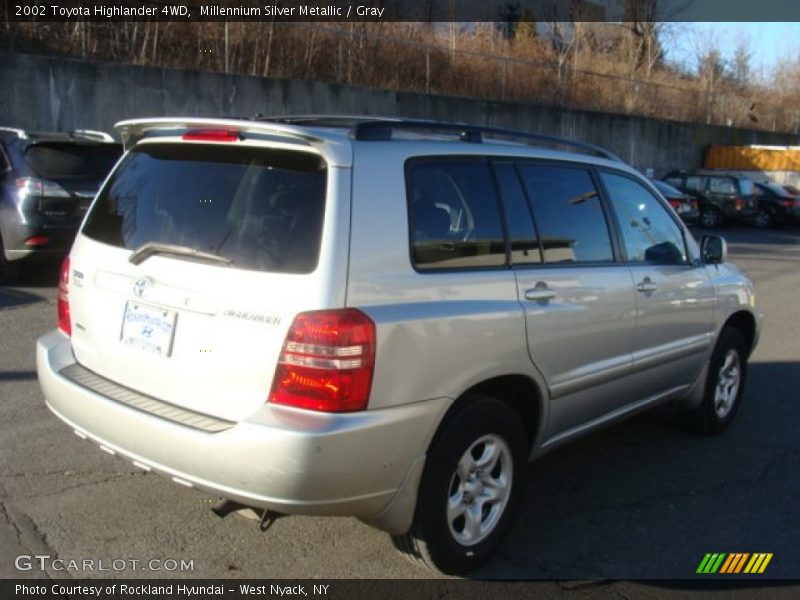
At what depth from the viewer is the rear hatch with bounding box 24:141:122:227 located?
8.84 metres

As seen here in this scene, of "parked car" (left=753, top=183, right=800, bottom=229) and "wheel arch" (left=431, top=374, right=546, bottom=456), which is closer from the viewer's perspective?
"wheel arch" (left=431, top=374, right=546, bottom=456)

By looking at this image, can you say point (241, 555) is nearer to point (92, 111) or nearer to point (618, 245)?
point (618, 245)

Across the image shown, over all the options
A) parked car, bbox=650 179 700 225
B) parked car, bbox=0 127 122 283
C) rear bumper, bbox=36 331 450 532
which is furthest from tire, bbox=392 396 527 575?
parked car, bbox=650 179 700 225

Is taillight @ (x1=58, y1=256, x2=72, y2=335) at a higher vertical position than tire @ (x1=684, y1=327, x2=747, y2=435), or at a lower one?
higher

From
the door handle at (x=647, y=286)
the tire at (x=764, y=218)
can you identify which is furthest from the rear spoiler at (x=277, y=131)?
the tire at (x=764, y=218)

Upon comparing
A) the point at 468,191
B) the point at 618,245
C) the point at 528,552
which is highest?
the point at 468,191

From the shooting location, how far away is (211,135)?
11.2ft

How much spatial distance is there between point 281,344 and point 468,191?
1199 millimetres

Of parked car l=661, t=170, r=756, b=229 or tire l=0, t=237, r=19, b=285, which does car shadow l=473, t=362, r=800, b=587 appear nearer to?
tire l=0, t=237, r=19, b=285

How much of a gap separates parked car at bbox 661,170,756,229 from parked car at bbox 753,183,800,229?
2.04 feet

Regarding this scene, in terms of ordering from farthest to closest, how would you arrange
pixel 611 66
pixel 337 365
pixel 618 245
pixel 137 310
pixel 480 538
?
1. pixel 611 66
2. pixel 618 245
3. pixel 480 538
4. pixel 137 310
5. pixel 337 365

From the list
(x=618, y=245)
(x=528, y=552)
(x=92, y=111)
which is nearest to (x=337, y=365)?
(x=528, y=552)

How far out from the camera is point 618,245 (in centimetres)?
451

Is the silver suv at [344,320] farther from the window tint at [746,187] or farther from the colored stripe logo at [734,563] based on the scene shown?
the window tint at [746,187]
